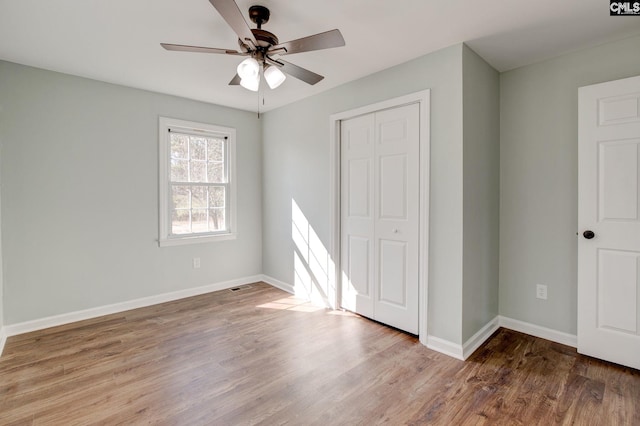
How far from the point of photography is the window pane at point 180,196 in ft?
12.9

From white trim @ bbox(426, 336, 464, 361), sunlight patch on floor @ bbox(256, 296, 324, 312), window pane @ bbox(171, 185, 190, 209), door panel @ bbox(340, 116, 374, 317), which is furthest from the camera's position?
window pane @ bbox(171, 185, 190, 209)

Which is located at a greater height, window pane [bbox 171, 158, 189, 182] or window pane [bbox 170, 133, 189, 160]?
window pane [bbox 170, 133, 189, 160]

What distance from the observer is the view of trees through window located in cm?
396

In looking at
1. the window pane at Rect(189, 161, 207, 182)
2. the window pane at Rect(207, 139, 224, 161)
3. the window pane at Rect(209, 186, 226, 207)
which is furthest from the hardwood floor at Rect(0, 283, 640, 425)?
the window pane at Rect(207, 139, 224, 161)

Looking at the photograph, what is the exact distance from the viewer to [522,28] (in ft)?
7.46

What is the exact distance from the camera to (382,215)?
3.09 metres

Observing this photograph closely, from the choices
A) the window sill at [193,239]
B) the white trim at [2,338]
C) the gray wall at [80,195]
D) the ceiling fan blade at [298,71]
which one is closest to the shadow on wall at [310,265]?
the window sill at [193,239]

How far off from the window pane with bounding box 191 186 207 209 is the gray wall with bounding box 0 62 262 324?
48 centimetres

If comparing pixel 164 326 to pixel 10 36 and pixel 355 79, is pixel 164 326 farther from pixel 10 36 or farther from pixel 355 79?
pixel 355 79

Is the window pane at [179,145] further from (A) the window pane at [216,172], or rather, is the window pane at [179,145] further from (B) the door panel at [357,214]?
(B) the door panel at [357,214]

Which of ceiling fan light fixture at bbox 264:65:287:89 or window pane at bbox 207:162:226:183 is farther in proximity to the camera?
window pane at bbox 207:162:226:183

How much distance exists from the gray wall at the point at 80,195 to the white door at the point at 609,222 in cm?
401

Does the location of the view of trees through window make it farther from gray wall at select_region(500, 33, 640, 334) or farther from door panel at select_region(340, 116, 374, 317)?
gray wall at select_region(500, 33, 640, 334)

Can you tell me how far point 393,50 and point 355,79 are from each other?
0.68m
